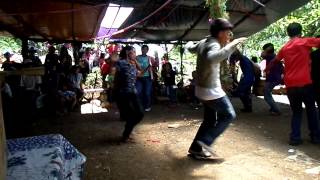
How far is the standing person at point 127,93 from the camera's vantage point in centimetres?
668

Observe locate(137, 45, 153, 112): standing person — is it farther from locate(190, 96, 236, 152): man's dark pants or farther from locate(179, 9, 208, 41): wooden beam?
locate(190, 96, 236, 152): man's dark pants

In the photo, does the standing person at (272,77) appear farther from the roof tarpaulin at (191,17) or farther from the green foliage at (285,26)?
the green foliage at (285,26)

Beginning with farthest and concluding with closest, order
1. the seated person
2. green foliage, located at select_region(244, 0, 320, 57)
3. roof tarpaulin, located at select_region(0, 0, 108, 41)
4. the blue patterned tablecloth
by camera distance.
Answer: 1. green foliage, located at select_region(244, 0, 320, 57)
2. the seated person
3. roof tarpaulin, located at select_region(0, 0, 108, 41)
4. the blue patterned tablecloth

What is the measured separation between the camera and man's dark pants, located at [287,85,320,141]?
5.90m

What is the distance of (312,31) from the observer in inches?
459

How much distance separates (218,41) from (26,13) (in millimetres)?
4133

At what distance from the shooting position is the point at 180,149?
6.28 meters

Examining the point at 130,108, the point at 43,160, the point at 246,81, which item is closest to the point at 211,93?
the point at 130,108

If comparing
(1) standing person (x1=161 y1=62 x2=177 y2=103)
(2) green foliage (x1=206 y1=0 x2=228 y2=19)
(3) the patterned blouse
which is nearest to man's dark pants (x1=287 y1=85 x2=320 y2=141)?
(3) the patterned blouse

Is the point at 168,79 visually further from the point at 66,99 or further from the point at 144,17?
the point at 66,99

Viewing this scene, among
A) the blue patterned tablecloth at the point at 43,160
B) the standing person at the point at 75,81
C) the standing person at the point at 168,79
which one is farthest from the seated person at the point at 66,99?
the blue patterned tablecloth at the point at 43,160

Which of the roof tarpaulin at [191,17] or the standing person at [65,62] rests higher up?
the roof tarpaulin at [191,17]

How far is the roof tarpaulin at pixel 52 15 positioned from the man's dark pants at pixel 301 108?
3.67m

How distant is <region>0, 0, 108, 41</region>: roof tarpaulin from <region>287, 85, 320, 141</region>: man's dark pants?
12.0ft
